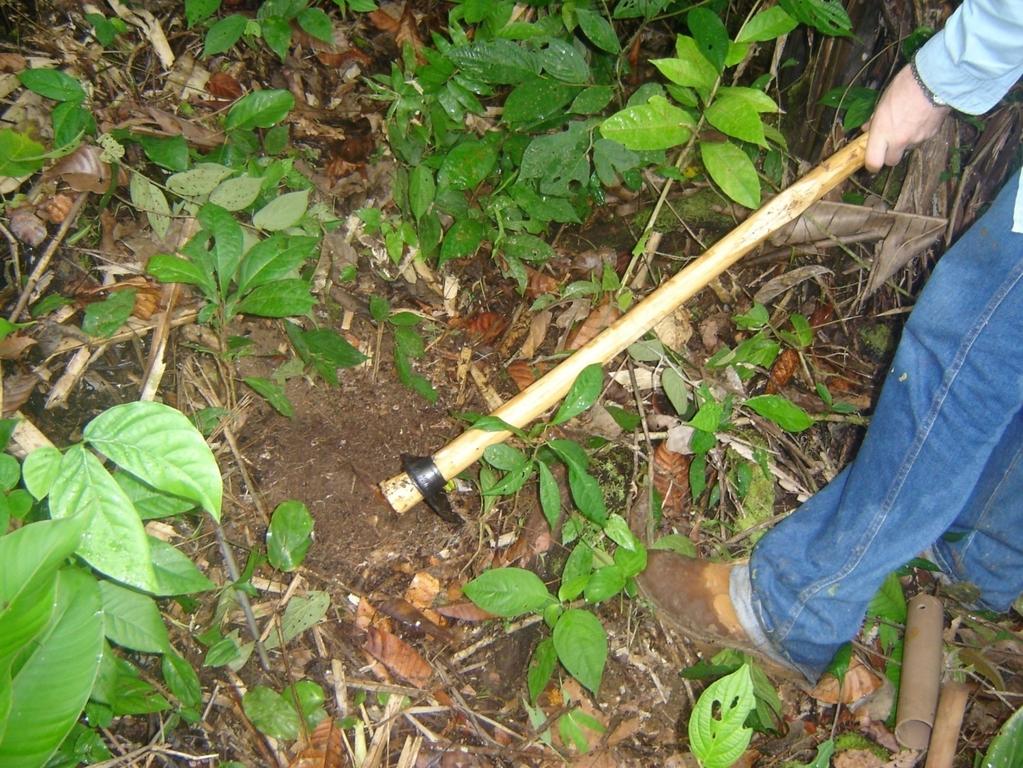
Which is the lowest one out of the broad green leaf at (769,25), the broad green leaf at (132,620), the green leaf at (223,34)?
the broad green leaf at (132,620)

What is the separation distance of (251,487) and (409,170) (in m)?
1.16

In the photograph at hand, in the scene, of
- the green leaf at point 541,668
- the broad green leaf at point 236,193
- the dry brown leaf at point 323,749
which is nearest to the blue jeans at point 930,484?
the green leaf at point 541,668

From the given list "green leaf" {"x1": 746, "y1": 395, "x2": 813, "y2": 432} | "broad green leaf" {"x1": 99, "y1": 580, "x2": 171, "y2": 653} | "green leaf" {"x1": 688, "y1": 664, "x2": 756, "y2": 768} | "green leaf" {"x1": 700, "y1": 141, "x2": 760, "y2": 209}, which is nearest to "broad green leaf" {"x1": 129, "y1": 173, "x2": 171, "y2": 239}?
"broad green leaf" {"x1": 99, "y1": 580, "x2": 171, "y2": 653}

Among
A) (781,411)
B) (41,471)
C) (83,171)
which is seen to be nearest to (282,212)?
(83,171)

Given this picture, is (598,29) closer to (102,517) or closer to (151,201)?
(151,201)

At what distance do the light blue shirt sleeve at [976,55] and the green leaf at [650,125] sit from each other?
2.02ft

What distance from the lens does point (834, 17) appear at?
1846 millimetres

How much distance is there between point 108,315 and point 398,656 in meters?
1.23

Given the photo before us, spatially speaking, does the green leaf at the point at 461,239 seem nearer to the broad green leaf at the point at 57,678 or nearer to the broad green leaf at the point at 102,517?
the broad green leaf at the point at 102,517

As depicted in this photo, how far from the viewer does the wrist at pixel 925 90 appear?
4.99 ft

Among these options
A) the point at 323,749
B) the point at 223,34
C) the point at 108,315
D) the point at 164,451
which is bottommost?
the point at 323,749

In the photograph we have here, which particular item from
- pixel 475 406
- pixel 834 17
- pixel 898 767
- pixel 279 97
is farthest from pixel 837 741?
pixel 279 97

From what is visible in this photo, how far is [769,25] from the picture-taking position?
6.28ft

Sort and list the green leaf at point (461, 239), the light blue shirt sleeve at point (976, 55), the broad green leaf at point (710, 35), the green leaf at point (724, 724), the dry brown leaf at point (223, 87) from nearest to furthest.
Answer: the light blue shirt sleeve at point (976, 55) → the green leaf at point (724, 724) → the broad green leaf at point (710, 35) → the green leaf at point (461, 239) → the dry brown leaf at point (223, 87)
